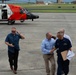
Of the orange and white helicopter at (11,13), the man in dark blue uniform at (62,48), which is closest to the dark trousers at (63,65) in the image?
the man in dark blue uniform at (62,48)

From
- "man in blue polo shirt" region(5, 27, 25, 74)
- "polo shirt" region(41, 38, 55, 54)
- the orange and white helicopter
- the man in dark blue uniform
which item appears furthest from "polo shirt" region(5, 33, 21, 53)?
the orange and white helicopter

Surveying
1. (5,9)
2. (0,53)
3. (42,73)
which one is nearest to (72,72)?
(42,73)

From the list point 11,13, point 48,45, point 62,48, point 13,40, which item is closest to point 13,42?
point 13,40

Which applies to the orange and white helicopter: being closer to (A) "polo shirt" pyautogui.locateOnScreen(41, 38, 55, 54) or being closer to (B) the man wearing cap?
(A) "polo shirt" pyautogui.locateOnScreen(41, 38, 55, 54)

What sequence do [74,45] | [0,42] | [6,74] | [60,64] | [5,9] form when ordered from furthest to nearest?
[5,9] → [0,42] → [74,45] → [6,74] → [60,64]

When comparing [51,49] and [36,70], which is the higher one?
[51,49]

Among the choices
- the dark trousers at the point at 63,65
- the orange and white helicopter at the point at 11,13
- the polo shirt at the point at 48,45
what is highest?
the polo shirt at the point at 48,45

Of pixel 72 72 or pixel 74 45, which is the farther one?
pixel 74 45

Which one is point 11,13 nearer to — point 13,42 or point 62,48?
point 13,42

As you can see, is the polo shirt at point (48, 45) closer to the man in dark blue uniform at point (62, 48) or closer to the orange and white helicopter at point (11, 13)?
the man in dark blue uniform at point (62, 48)

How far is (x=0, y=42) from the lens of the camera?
68.4 ft

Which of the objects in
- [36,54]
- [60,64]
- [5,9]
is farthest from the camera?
[5,9]

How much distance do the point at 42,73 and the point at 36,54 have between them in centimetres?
430

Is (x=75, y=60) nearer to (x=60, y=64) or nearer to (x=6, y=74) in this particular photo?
(x=6, y=74)
